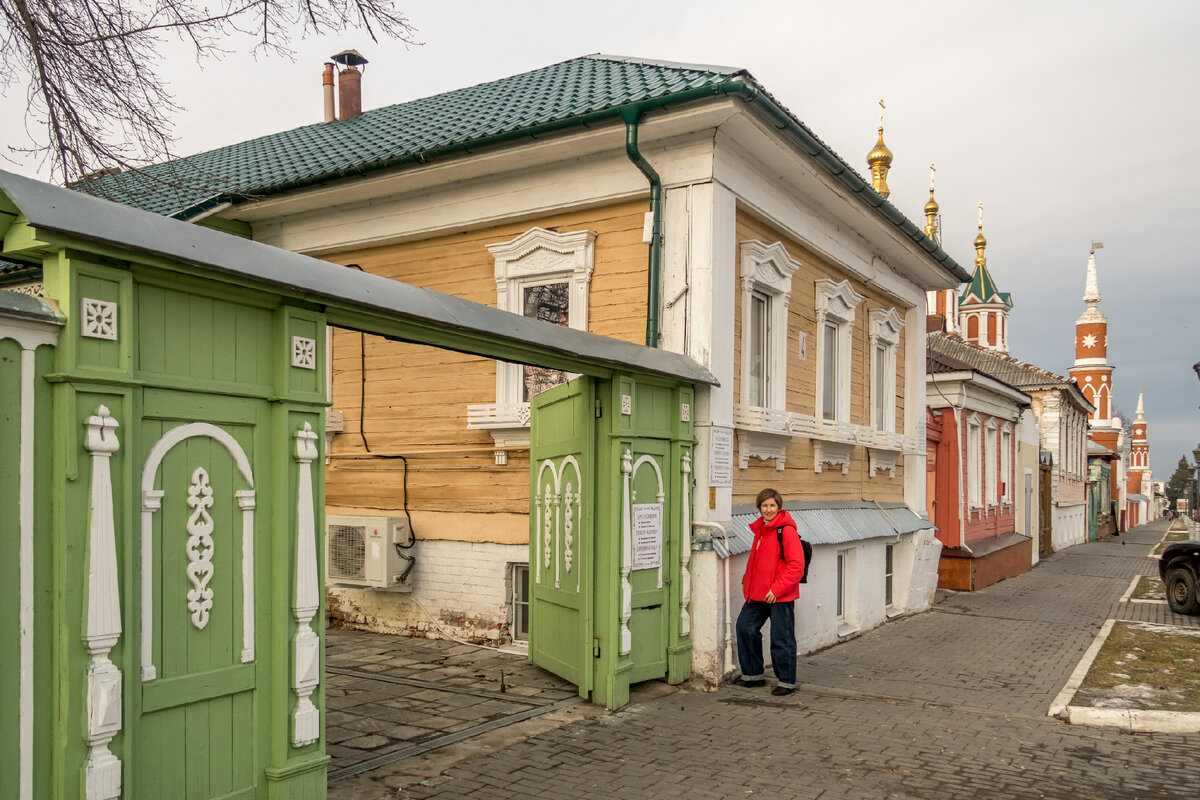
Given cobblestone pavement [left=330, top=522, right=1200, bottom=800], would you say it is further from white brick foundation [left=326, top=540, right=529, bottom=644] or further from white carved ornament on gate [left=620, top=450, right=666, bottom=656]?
white brick foundation [left=326, top=540, right=529, bottom=644]

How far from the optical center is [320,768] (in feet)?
15.5

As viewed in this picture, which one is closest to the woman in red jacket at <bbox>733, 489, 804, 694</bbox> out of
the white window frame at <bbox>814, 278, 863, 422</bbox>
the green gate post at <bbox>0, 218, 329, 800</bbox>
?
the white window frame at <bbox>814, 278, 863, 422</bbox>

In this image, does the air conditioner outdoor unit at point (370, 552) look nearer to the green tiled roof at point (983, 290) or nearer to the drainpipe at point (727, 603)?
the drainpipe at point (727, 603)

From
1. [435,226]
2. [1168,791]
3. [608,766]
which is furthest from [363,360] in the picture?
[1168,791]

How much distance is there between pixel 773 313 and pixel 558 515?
3.48 m

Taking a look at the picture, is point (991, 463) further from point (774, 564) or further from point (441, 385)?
point (441, 385)

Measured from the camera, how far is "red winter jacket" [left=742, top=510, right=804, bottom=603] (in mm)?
7965

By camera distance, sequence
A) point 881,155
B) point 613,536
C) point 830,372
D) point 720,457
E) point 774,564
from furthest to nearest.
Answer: point 881,155 < point 830,372 < point 720,457 < point 774,564 < point 613,536

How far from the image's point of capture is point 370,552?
10.0 meters

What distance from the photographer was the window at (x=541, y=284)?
9305 millimetres

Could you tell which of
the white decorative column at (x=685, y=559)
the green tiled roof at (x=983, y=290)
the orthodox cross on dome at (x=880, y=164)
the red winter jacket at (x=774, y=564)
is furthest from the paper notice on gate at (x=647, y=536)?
the green tiled roof at (x=983, y=290)

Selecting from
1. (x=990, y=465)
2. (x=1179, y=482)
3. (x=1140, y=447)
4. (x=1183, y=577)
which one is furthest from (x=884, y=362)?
(x=1179, y=482)

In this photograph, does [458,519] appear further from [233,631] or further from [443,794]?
[233,631]

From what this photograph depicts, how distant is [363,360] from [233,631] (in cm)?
668
